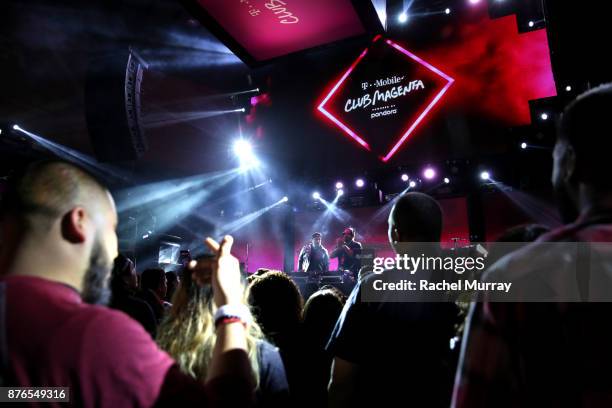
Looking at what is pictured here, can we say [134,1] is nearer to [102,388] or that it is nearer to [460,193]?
[102,388]

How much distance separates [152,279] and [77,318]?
3.33 meters

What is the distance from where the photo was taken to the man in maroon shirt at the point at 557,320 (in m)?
0.66

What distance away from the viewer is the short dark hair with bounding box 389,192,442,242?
1.83 meters

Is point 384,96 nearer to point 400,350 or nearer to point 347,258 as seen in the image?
point 347,258

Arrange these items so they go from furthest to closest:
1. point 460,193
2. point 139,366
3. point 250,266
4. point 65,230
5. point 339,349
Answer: point 250,266 < point 460,193 < point 339,349 < point 65,230 < point 139,366

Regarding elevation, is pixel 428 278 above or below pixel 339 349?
above

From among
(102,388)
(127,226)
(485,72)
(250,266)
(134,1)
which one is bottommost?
(102,388)

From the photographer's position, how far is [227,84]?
773 centimetres

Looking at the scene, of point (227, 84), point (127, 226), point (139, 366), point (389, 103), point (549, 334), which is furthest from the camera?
point (127, 226)

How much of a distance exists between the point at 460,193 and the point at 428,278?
719cm

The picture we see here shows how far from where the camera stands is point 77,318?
2.60ft

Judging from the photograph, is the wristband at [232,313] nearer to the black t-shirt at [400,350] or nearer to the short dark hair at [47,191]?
the short dark hair at [47,191]

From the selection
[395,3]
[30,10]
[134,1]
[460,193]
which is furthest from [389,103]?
[30,10]

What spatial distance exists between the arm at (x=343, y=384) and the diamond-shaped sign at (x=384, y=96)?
570cm
